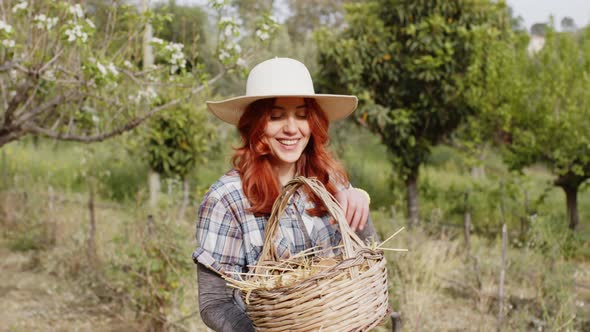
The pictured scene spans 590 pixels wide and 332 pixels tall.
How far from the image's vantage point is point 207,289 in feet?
5.37

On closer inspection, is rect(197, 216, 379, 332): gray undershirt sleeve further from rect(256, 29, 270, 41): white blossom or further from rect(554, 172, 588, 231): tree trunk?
rect(554, 172, 588, 231): tree trunk

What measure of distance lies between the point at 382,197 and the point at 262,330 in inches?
317

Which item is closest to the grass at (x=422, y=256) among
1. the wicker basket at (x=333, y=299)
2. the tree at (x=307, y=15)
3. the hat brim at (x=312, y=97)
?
the hat brim at (x=312, y=97)

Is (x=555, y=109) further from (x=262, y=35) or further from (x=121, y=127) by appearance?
(x=121, y=127)

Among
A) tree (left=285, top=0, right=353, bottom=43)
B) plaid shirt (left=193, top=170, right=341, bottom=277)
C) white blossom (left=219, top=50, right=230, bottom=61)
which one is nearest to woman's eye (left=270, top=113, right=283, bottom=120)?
plaid shirt (left=193, top=170, right=341, bottom=277)

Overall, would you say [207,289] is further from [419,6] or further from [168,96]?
[419,6]

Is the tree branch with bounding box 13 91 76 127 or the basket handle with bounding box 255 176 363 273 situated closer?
the basket handle with bounding box 255 176 363 273

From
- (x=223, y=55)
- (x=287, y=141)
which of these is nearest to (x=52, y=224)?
(x=223, y=55)

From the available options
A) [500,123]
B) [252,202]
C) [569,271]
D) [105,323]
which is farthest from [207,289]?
[500,123]

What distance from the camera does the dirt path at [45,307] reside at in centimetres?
461

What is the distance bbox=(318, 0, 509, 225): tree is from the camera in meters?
6.88

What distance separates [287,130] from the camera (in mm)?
1702

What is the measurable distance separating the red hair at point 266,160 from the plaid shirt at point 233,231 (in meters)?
0.03

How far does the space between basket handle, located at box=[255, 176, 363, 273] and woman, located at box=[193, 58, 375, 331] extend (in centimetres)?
10
